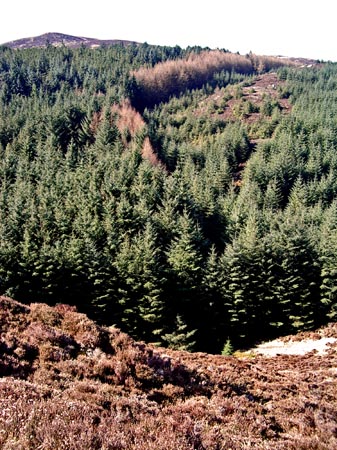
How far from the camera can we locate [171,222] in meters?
48.1

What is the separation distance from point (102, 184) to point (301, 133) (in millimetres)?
65269

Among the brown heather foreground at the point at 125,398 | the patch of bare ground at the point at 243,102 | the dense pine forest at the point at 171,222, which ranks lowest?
the dense pine forest at the point at 171,222

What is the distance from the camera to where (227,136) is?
9806cm

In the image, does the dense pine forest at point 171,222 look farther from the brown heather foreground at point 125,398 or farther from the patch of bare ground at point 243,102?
the brown heather foreground at point 125,398

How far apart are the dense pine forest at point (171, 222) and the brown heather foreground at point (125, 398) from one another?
17.7 m

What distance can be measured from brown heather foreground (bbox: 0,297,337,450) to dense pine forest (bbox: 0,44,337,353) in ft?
58.0

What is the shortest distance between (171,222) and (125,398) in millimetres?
38671

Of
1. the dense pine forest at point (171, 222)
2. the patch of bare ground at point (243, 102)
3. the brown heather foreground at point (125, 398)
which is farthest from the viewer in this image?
the patch of bare ground at point (243, 102)

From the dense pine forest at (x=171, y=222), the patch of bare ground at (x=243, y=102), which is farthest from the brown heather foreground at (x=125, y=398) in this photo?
the patch of bare ground at (x=243, y=102)

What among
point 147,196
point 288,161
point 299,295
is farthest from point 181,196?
point 288,161

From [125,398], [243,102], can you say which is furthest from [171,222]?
[243,102]

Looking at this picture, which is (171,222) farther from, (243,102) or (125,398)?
(243,102)

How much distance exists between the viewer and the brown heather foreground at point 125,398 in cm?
720

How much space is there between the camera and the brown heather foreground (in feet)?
23.6
